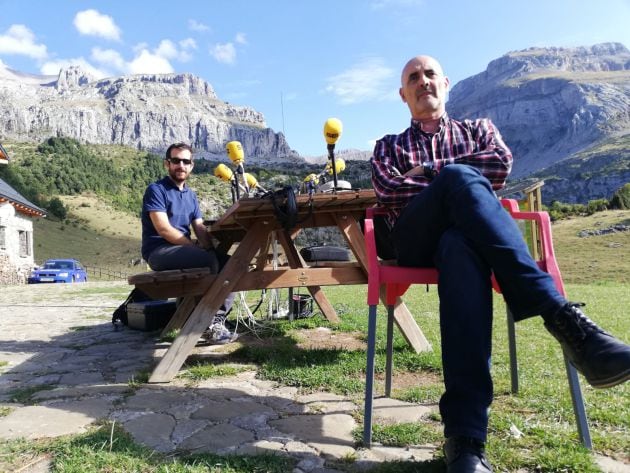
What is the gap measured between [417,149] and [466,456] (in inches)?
62.4

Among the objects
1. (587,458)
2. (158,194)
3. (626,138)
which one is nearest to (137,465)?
(587,458)

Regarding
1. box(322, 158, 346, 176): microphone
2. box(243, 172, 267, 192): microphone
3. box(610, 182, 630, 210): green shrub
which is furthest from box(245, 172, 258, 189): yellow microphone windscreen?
box(610, 182, 630, 210): green shrub

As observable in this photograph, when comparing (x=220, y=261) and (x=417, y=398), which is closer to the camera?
(x=417, y=398)

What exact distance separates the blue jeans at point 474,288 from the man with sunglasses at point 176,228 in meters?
2.07

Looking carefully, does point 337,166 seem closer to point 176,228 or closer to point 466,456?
point 176,228

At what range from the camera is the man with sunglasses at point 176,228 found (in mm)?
3447

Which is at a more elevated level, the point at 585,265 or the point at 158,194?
the point at 158,194

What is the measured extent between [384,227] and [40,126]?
20641 cm

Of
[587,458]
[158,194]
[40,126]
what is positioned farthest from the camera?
[40,126]

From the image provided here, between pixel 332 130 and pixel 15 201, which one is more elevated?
pixel 15 201

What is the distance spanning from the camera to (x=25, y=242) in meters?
27.6

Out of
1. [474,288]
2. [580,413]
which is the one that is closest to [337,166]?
[474,288]

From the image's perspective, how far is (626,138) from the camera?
147250 millimetres

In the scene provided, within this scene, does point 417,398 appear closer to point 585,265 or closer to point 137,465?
point 137,465
